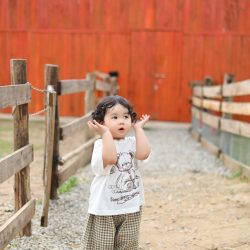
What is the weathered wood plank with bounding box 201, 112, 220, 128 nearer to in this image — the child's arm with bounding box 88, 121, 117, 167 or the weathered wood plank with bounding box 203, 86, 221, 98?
the weathered wood plank with bounding box 203, 86, 221, 98

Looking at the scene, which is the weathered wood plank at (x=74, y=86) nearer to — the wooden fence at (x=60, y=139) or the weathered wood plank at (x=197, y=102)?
the wooden fence at (x=60, y=139)

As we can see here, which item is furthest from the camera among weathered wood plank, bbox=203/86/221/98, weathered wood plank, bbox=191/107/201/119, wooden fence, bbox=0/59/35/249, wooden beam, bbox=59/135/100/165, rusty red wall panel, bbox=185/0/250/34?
rusty red wall panel, bbox=185/0/250/34

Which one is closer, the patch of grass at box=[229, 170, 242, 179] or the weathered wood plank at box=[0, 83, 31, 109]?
the weathered wood plank at box=[0, 83, 31, 109]

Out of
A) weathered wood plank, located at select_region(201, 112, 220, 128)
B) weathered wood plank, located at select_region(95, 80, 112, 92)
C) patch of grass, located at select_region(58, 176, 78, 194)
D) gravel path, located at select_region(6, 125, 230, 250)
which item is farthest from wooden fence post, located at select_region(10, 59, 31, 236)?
weathered wood plank, located at select_region(201, 112, 220, 128)

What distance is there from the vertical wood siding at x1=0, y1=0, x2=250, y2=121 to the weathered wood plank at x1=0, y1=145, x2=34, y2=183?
9.59 metres

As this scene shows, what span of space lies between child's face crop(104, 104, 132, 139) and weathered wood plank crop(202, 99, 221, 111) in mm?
6383

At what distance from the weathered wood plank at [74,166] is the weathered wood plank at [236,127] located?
2.23 m

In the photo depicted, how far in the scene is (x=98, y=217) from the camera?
11.0ft

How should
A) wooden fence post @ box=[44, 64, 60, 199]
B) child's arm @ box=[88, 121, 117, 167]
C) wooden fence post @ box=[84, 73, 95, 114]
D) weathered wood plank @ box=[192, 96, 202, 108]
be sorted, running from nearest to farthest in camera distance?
child's arm @ box=[88, 121, 117, 167] → wooden fence post @ box=[44, 64, 60, 199] → wooden fence post @ box=[84, 73, 95, 114] → weathered wood plank @ box=[192, 96, 202, 108]

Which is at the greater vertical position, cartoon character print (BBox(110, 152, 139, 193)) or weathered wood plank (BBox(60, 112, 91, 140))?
cartoon character print (BBox(110, 152, 139, 193))

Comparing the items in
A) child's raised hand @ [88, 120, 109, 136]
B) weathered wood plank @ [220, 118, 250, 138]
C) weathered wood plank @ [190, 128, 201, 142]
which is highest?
child's raised hand @ [88, 120, 109, 136]

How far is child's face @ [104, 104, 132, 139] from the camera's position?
130 inches

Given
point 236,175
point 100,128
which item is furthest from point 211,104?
point 100,128

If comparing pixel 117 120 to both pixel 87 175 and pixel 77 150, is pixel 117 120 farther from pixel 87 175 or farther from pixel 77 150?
pixel 87 175
